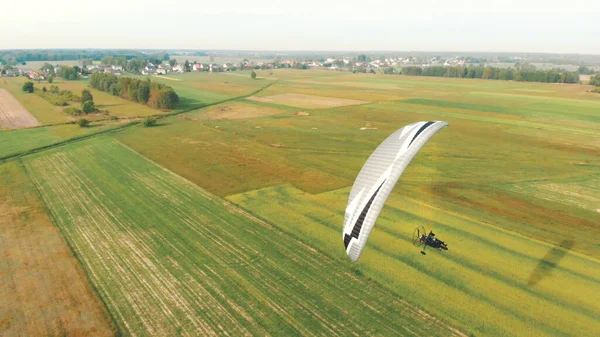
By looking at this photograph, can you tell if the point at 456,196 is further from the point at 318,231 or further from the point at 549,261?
the point at 318,231

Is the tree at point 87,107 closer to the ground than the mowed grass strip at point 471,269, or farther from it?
farther from it

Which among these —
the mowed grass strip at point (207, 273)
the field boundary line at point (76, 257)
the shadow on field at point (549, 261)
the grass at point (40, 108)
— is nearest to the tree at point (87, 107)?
the grass at point (40, 108)

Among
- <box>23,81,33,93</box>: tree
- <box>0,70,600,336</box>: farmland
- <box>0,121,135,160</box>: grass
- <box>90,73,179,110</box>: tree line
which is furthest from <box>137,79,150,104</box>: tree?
<box>23,81,33,93</box>: tree

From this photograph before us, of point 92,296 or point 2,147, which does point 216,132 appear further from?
point 92,296

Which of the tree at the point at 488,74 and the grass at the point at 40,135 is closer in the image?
the grass at the point at 40,135

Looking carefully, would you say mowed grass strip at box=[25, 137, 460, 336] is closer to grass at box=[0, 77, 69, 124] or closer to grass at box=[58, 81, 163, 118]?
grass at box=[0, 77, 69, 124]

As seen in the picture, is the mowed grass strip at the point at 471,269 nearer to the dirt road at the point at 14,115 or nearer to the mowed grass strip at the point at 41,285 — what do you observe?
the mowed grass strip at the point at 41,285

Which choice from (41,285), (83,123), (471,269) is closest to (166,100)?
(83,123)
